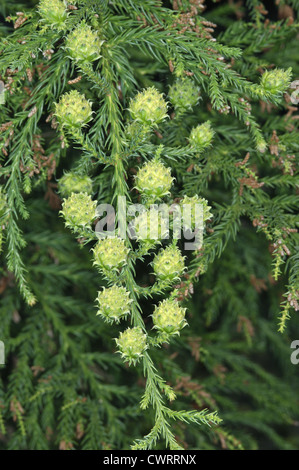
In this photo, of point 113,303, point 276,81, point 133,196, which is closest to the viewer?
point 113,303

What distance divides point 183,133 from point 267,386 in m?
1.01

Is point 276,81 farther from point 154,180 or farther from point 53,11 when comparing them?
point 53,11

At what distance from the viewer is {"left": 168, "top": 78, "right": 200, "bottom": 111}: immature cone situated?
1023mm

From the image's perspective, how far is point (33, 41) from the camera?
96cm

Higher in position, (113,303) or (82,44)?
(82,44)

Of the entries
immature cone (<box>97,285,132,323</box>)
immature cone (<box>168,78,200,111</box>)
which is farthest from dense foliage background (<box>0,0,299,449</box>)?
immature cone (<box>97,285,132,323</box>)

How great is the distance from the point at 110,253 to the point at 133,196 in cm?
25

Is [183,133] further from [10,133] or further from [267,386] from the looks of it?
[267,386]

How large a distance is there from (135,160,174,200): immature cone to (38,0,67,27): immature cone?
0.31m

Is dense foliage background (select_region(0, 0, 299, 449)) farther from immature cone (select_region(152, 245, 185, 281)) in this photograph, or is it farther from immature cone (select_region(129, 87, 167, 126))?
immature cone (select_region(152, 245, 185, 281))

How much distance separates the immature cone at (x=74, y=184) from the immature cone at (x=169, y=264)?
0.80 feet

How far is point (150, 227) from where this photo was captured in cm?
83

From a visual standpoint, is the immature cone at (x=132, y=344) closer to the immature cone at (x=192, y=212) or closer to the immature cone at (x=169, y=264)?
the immature cone at (x=169, y=264)
